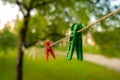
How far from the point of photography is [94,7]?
32.2 ft

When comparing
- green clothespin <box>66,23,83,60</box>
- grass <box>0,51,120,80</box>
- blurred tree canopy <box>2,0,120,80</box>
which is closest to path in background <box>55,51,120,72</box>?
grass <box>0,51,120,80</box>

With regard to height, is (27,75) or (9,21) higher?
(9,21)

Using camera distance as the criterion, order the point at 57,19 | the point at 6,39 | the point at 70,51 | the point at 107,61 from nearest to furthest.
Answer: the point at 70,51 → the point at 57,19 → the point at 6,39 → the point at 107,61

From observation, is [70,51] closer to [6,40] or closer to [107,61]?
[6,40]

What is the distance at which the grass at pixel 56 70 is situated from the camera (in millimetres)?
16203

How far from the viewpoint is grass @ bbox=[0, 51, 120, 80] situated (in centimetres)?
1620

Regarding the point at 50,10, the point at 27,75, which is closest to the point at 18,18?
the point at 50,10

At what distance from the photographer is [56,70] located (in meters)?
18.1

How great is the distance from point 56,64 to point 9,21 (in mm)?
8452

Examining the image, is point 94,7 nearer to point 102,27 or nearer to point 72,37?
point 102,27

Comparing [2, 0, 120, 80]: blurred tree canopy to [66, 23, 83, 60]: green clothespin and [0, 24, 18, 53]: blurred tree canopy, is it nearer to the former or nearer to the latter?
[0, 24, 18, 53]: blurred tree canopy

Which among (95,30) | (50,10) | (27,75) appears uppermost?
(50,10)

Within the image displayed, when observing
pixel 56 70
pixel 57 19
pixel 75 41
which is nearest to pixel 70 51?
pixel 75 41

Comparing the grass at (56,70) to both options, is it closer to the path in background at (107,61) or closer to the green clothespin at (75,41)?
the path in background at (107,61)
